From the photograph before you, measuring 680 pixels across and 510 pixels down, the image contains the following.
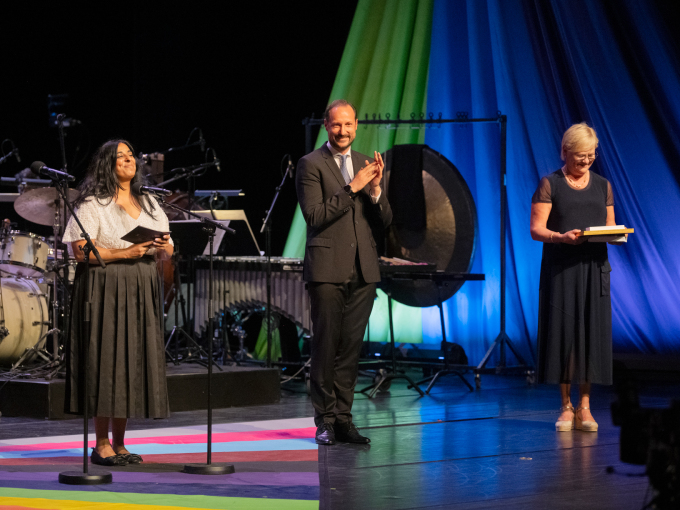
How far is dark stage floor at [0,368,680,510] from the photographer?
3342mm

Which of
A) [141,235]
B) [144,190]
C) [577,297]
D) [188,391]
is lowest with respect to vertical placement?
[188,391]

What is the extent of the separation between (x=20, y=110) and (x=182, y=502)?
238 inches

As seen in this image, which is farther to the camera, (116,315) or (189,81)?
(189,81)

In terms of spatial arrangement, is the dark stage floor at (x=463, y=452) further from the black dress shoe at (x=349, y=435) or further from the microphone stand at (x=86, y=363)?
the microphone stand at (x=86, y=363)

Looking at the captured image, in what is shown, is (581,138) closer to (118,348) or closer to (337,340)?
(337,340)

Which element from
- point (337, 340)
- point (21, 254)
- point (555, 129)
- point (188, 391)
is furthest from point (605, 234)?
point (21, 254)

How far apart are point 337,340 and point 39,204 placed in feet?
9.01

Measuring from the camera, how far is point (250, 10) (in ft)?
30.8

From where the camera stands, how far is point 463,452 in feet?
14.0

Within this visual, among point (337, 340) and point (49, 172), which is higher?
point (49, 172)

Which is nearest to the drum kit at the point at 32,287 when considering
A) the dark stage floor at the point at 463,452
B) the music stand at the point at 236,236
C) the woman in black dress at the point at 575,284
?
the dark stage floor at the point at 463,452

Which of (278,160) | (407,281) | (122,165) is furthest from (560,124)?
(122,165)

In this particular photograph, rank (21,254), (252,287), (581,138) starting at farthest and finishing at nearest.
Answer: (252,287), (21,254), (581,138)

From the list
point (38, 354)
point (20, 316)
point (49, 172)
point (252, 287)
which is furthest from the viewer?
point (252, 287)
